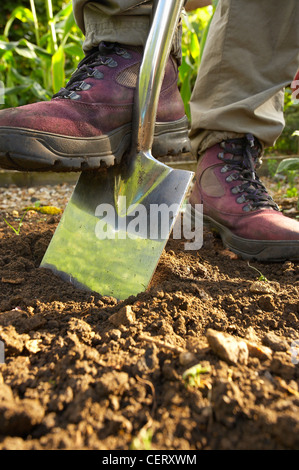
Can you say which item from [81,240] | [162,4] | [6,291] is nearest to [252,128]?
[162,4]

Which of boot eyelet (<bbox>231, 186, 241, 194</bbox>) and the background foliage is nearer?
boot eyelet (<bbox>231, 186, 241, 194</bbox>)

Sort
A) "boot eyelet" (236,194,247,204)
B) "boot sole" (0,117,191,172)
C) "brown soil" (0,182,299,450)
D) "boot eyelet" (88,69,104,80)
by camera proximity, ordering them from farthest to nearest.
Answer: "boot eyelet" (236,194,247,204)
"boot eyelet" (88,69,104,80)
"boot sole" (0,117,191,172)
"brown soil" (0,182,299,450)

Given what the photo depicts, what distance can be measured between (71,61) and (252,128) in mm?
3914

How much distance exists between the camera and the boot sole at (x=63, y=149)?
115 centimetres

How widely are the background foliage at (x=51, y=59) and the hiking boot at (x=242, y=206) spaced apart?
→ 1.97m

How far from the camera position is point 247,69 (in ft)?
5.52

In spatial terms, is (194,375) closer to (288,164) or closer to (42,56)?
(288,164)

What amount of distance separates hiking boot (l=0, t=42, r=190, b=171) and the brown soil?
0.39 metres

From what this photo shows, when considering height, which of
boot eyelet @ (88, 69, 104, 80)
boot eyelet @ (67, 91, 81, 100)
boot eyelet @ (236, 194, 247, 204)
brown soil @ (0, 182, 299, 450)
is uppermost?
boot eyelet @ (88, 69, 104, 80)

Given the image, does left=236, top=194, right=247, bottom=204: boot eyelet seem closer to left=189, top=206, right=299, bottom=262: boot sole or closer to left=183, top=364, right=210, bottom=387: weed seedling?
left=189, top=206, right=299, bottom=262: boot sole

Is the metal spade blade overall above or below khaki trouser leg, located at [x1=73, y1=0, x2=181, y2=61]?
below

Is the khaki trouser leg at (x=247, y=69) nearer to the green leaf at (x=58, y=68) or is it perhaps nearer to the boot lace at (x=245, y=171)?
the boot lace at (x=245, y=171)

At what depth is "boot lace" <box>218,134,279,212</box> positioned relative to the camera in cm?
170

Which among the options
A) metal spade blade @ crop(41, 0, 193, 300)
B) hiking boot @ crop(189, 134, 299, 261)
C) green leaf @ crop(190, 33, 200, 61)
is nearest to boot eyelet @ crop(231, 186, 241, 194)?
hiking boot @ crop(189, 134, 299, 261)
